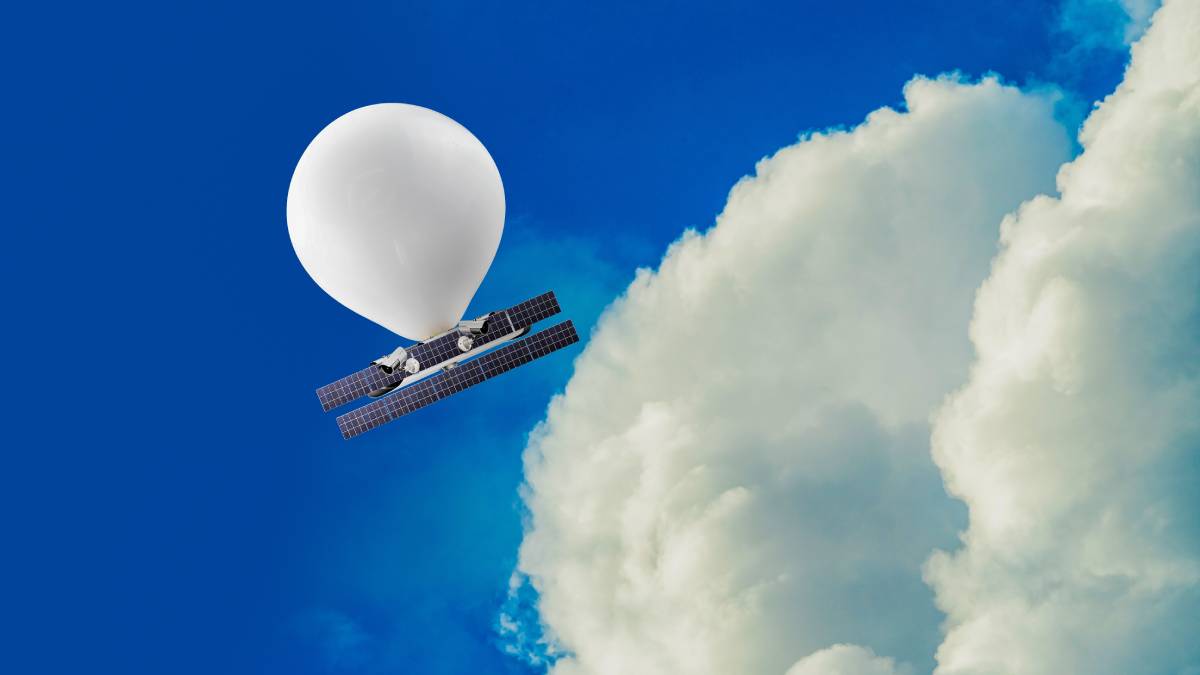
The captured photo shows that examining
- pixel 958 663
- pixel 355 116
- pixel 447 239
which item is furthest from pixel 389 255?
pixel 958 663

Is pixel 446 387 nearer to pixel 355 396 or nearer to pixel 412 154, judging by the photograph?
pixel 355 396

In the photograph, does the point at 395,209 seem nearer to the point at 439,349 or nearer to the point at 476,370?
the point at 439,349

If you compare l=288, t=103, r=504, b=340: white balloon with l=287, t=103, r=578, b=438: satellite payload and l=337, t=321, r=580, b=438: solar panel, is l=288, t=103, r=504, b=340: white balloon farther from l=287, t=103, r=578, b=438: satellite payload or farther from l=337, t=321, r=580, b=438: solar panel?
l=337, t=321, r=580, b=438: solar panel

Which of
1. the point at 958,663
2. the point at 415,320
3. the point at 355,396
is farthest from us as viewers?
the point at 958,663

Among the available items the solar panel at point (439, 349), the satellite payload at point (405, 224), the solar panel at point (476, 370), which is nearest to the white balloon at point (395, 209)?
the satellite payload at point (405, 224)

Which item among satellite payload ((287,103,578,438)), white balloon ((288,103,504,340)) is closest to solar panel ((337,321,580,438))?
satellite payload ((287,103,578,438))

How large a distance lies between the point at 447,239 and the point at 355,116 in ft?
5.65

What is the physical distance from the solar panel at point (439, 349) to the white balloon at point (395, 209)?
637mm

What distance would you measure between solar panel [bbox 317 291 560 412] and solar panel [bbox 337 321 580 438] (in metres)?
0.18

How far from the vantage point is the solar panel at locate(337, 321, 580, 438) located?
13547mm

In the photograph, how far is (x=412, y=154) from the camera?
12.1 metres

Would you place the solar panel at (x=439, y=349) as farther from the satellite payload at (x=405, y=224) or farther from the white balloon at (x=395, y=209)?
the white balloon at (x=395, y=209)

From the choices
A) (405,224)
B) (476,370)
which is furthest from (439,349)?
(405,224)

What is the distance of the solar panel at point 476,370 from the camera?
44.4 feet
